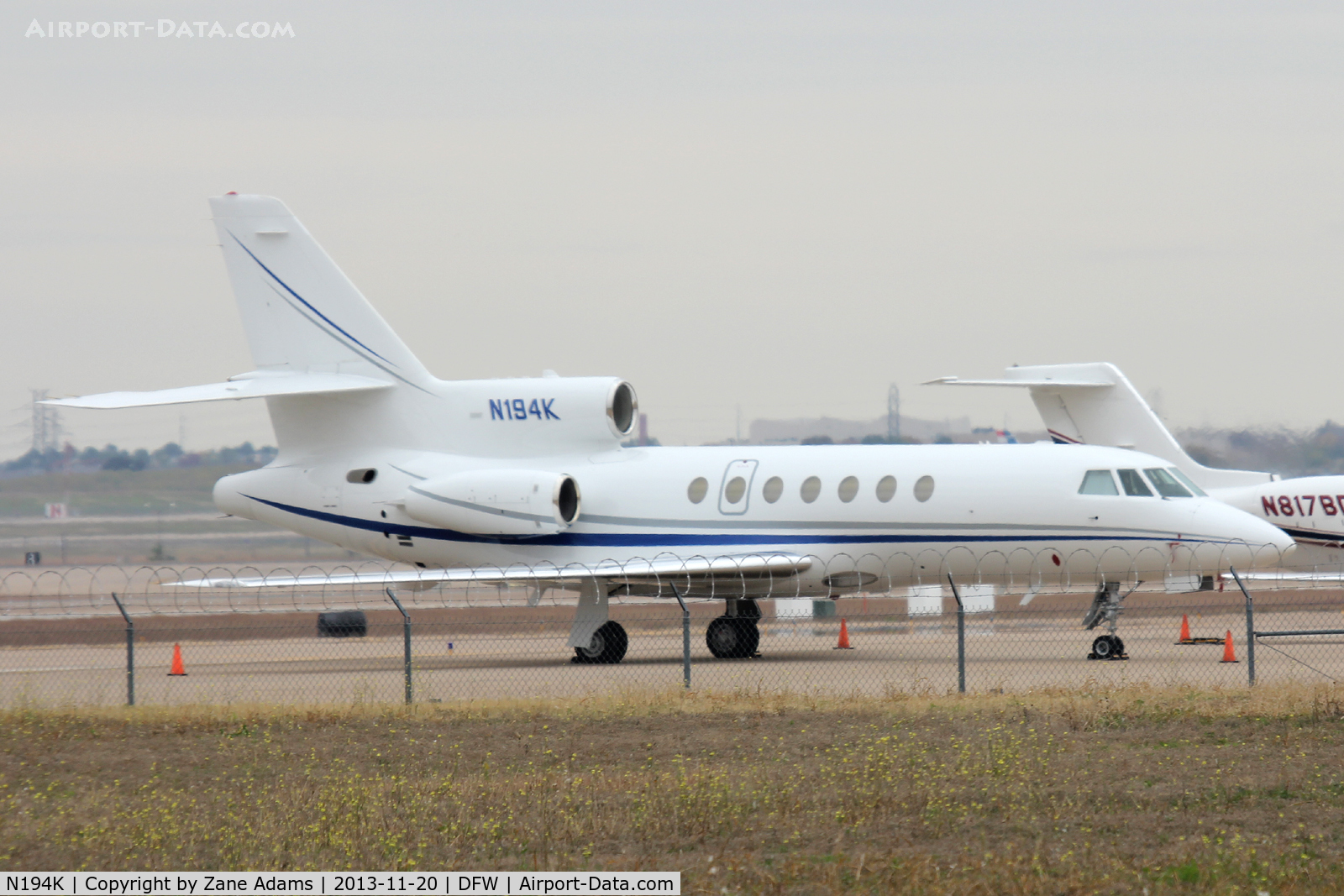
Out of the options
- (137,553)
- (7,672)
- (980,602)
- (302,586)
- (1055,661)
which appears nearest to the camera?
(302,586)

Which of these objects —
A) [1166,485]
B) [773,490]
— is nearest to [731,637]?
[773,490]

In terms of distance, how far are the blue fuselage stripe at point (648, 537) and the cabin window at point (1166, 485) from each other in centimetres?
71

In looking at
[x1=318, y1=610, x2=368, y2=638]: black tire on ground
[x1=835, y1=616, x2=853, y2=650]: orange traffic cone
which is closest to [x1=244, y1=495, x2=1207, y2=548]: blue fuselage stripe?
[x1=835, y1=616, x2=853, y2=650]: orange traffic cone

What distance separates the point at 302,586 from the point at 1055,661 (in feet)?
34.2

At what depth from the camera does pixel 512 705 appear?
16797 millimetres

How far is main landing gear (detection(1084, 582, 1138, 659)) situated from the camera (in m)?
22.3

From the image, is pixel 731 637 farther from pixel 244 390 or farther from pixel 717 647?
pixel 244 390

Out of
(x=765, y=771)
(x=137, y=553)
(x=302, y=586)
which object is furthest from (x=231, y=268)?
(x=137, y=553)

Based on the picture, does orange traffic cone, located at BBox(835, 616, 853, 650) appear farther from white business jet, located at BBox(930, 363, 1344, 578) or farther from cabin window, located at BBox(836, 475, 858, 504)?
white business jet, located at BBox(930, 363, 1344, 578)

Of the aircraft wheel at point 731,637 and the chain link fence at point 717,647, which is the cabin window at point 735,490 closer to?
the chain link fence at point 717,647

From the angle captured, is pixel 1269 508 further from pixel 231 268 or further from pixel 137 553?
pixel 137 553

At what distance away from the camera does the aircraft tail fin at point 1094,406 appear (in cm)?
3462

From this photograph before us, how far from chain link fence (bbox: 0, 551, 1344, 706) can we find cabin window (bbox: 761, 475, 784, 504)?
1.23 metres

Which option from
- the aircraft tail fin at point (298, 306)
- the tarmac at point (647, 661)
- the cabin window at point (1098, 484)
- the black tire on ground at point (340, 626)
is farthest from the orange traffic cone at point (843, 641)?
the black tire on ground at point (340, 626)
